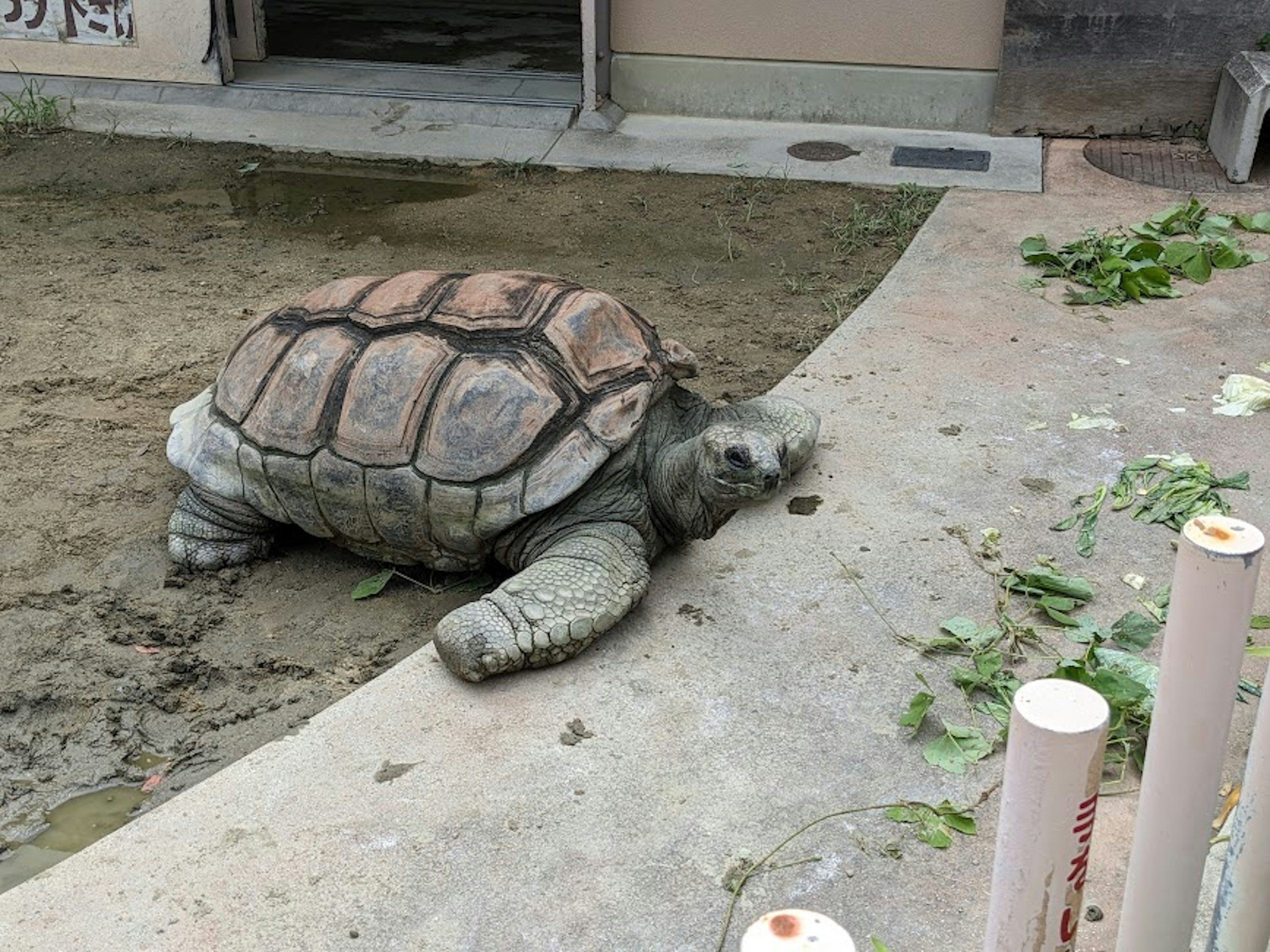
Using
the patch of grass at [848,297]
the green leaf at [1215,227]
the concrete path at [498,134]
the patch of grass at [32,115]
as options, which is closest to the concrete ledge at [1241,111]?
the green leaf at [1215,227]

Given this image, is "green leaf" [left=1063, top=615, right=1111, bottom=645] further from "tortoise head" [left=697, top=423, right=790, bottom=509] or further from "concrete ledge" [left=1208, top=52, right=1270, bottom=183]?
"concrete ledge" [left=1208, top=52, right=1270, bottom=183]

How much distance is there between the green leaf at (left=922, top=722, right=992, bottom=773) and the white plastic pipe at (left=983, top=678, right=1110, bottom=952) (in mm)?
1290

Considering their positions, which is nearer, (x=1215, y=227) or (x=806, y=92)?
(x=1215, y=227)

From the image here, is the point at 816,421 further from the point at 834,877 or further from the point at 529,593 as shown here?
the point at 834,877

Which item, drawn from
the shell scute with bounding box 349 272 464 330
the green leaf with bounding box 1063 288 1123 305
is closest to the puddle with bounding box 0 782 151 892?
the shell scute with bounding box 349 272 464 330

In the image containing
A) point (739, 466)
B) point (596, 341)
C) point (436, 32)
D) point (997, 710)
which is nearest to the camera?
point (997, 710)

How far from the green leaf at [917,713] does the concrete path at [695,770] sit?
3cm

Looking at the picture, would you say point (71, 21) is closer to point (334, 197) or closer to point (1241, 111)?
point (334, 197)

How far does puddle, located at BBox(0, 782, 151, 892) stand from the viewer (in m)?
2.54

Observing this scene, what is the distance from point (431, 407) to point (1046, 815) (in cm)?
222

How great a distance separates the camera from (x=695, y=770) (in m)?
2.65

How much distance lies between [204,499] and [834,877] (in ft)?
6.69

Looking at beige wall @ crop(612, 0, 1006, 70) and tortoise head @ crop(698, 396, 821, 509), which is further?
beige wall @ crop(612, 0, 1006, 70)

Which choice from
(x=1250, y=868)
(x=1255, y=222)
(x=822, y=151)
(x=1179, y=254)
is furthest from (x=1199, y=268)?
(x=1250, y=868)
